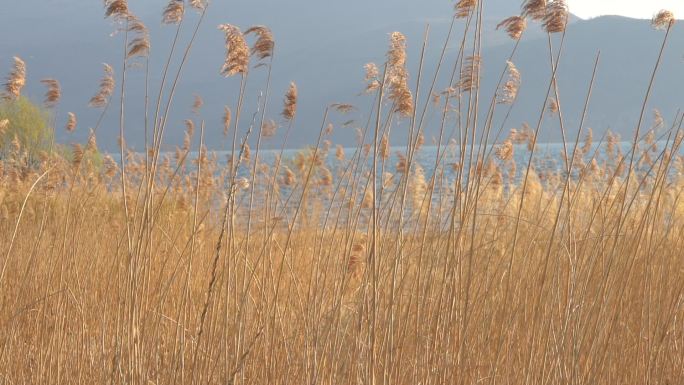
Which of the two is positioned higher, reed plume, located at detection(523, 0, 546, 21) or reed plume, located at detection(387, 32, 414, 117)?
reed plume, located at detection(523, 0, 546, 21)

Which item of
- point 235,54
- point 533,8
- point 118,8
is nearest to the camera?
point 533,8

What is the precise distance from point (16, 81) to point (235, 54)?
98 centimetres

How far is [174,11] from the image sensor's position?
6.65ft

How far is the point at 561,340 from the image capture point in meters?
2.00

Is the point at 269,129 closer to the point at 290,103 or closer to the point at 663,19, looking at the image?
the point at 290,103

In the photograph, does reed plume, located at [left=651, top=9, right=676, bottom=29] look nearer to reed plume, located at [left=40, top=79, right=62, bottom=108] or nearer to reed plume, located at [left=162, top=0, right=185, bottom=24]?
reed plume, located at [left=162, top=0, right=185, bottom=24]

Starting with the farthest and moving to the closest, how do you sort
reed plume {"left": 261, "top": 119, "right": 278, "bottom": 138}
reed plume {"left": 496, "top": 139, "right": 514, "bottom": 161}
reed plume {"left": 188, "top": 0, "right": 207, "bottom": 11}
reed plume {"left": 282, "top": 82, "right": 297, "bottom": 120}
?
reed plume {"left": 261, "top": 119, "right": 278, "bottom": 138} < reed plume {"left": 496, "top": 139, "right": 514, "bottom": 161} < reed plume {"left": 282, "top": 82, "right": 297, "bottom": 120} < reed plume {"left": 188, "top": 0, "right": 207, "bottom": 11}

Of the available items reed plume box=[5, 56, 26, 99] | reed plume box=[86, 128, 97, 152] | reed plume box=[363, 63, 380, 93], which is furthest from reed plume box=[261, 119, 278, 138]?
reed plume box=[363, 63, 380, 93]

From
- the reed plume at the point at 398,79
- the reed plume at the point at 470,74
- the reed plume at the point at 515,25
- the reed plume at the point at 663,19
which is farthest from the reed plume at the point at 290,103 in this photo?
the reed plume at the point at 663,19

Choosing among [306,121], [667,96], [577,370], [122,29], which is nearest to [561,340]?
[577,370]

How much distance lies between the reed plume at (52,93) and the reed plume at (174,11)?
821 millimetres

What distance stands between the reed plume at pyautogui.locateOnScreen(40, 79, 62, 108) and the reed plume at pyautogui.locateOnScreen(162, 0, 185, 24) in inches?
32.3

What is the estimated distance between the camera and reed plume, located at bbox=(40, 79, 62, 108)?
2.71 metres

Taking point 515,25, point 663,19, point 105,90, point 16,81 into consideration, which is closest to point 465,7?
point 515,25
